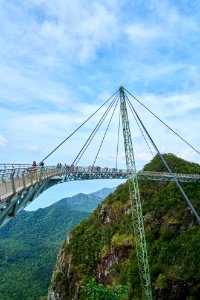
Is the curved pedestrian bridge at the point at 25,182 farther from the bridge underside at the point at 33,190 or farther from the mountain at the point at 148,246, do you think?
the mountain at the point at 148,246

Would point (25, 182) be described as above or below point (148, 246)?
above

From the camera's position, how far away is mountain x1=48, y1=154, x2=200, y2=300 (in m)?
56.5

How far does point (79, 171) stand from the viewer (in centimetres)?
4884

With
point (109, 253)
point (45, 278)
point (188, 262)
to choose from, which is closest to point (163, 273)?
point (188, 262)

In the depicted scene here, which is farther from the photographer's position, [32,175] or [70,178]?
[70,178]

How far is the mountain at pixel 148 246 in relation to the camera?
56.5 meters

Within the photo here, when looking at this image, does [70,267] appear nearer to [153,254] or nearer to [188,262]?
[153,254]

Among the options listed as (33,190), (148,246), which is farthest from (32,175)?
(148,246)

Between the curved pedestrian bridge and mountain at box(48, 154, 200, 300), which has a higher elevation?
the curved pedestrian bridge

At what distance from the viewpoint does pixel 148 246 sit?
67875 mm

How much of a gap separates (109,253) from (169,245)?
51.8ft

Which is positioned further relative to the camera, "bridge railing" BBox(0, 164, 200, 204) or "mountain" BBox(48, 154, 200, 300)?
"mountain" BBox(48, 154, 200, 300)

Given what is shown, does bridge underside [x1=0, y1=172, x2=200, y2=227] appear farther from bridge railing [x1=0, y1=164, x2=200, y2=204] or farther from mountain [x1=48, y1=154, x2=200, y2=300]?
mountain [x1=48, y1=154, x2=200, y2=300]

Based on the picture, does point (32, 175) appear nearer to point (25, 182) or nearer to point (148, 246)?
point (25, 182)
